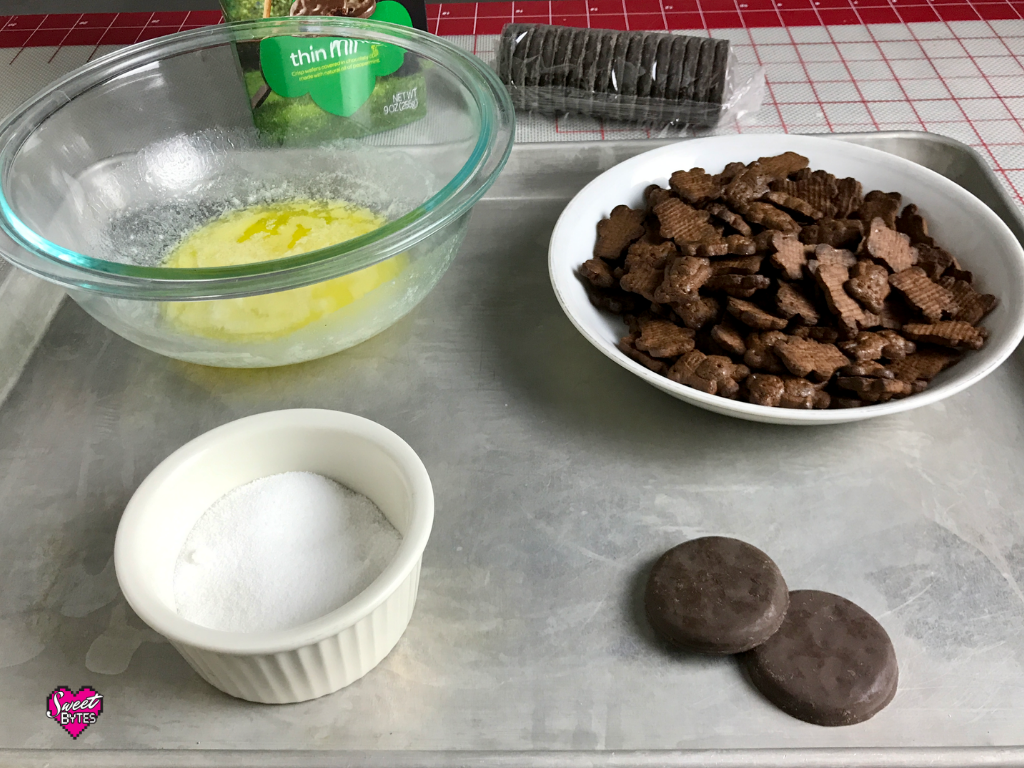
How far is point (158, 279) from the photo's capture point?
596mm

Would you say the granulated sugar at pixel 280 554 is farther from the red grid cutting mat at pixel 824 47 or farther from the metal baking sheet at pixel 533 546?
the red grid cutting mat at pixel 824 47

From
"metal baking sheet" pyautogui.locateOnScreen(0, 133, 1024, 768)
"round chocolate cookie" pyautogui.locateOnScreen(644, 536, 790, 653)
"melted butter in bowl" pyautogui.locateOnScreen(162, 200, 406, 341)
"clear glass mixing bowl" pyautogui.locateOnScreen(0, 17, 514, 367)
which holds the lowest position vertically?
"metal baking sheet" pyautogui.locateOnScreen(0, 133, 1024, 768)

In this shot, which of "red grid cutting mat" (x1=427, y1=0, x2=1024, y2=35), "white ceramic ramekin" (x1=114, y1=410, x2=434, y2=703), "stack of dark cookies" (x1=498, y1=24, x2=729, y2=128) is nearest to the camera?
"white ceramic ramekin" (x1=114, y1=410, x2=434, y2=703)

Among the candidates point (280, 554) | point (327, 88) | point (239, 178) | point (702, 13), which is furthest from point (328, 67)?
point (702, 13)

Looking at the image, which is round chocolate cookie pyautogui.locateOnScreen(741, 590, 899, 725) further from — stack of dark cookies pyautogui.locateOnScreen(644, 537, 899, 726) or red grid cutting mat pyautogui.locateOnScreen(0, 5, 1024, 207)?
red grid cutting mat pyautogui.locateOnScreen(0, 5, 1024, 207)

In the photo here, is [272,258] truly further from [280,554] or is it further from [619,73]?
[619,73]

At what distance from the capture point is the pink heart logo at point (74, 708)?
55 centimetres

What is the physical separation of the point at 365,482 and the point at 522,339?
27 centimetres

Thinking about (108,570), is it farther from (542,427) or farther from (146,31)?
(146,31)

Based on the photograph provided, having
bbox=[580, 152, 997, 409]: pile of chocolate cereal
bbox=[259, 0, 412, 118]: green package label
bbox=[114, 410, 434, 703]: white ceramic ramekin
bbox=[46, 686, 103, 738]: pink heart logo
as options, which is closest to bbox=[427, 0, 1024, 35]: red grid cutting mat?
bbox=[259, 0, 412, 118]: green package label

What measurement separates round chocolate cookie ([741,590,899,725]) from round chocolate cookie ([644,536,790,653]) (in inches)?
0.7

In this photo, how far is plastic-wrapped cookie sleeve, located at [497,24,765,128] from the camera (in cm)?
117

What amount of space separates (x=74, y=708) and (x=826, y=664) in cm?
54

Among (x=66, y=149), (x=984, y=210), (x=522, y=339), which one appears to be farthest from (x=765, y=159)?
(x=66, y=149)
